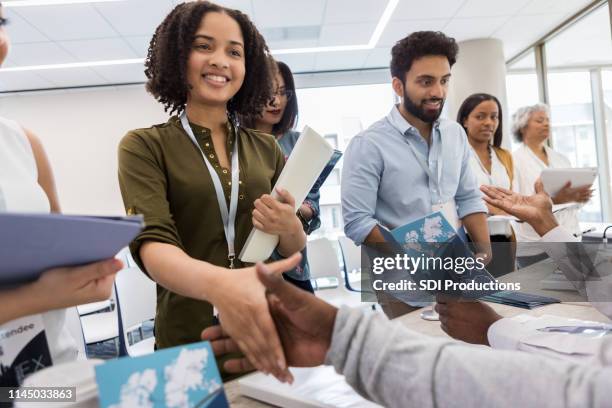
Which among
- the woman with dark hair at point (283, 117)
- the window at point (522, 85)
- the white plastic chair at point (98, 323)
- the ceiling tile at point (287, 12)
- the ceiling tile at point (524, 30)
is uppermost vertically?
the ceiling tile at point (287, 12)

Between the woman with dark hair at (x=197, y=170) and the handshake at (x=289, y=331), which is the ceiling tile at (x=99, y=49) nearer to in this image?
the woman with dark hair at (x=197, y=170)

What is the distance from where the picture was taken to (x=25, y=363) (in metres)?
0.66

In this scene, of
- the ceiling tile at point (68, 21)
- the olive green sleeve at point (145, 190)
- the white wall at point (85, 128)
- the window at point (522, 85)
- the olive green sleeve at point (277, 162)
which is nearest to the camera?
the olive green sleeve at point (145, 190)

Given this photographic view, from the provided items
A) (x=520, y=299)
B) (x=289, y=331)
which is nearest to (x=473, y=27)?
(x=520, y=299)

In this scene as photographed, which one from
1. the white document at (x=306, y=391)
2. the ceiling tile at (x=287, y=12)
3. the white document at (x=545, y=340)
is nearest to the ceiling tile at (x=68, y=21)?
the ceiling tile at (x=287, y=12)

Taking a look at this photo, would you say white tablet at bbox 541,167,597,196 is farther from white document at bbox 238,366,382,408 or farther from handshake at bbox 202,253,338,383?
handshake at bbox 202,253,338,383

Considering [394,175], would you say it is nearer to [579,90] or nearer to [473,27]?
[473,27]

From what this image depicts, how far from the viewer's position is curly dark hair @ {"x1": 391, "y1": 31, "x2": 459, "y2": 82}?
1.93 m

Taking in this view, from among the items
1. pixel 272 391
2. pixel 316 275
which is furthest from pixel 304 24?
pixel 272 391

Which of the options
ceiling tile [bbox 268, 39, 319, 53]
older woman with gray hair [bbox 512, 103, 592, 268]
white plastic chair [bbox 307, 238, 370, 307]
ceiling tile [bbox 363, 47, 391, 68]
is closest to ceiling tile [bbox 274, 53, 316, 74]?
ceiling tile [bbox 268, 39, 319, 53]

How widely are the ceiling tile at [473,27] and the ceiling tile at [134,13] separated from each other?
10.2 ft

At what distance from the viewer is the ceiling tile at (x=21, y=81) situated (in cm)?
539

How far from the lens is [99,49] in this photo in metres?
4.86

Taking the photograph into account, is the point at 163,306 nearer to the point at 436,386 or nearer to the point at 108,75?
the point at 436,386
